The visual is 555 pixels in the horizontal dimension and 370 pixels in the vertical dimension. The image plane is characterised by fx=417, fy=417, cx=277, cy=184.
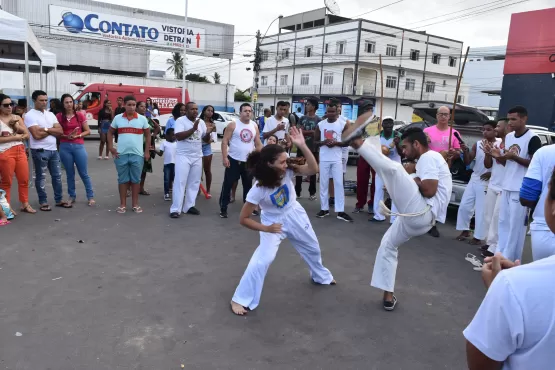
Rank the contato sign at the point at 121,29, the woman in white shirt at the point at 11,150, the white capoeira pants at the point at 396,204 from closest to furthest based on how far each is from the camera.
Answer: the white capoeira pants at the point at 396,204, the woman in white shirt at the point at 11,150, the contato sign at the point at 121,29

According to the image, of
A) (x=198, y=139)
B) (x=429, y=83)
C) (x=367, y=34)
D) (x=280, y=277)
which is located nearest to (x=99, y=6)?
(x=367, y=34)

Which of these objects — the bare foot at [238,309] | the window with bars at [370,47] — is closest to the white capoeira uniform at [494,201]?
the bare foot at [238,309]

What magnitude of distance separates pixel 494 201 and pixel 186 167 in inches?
182

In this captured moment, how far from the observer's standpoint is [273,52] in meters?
55.2

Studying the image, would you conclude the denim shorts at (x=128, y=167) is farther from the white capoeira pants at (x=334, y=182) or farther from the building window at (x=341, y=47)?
the building window at (x=341, y=47)

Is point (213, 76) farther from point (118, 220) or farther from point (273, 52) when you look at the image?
point (118, 220)

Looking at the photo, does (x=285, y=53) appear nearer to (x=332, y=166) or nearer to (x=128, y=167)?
(x=332, y=166)

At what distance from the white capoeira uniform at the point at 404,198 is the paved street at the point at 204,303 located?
43 centimetres

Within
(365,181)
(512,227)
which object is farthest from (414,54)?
(512,227)

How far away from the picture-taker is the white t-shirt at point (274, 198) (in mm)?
3770

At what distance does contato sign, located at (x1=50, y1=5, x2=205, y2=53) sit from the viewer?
99.2 ft

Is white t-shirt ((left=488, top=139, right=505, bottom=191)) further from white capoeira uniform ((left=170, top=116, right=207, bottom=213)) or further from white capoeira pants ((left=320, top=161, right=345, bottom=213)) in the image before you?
white capoeira uniform ((left=170, top=116, right=207, bottom=213))

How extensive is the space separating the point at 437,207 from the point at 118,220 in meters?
4.74

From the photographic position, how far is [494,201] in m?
5.59
